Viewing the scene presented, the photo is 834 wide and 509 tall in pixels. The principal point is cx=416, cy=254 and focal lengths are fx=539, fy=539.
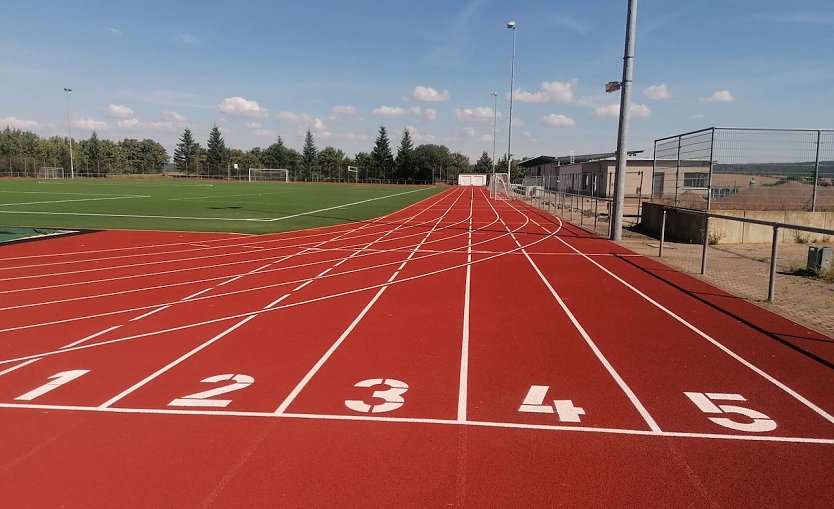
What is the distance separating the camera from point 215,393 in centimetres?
515

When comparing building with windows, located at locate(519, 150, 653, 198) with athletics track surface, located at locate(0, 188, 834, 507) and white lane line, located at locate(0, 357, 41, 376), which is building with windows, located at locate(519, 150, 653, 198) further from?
white lane line, located at locate(0, 357, 41, 376)

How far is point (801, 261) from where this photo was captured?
45.5 feet

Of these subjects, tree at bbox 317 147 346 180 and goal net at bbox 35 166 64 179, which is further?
tree at bbox 317 147 346 180

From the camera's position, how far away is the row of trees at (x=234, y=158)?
10600 cm

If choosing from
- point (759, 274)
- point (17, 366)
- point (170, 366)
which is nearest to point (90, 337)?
point (17, 366)

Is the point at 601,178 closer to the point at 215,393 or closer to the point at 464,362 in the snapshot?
the point at 464,362

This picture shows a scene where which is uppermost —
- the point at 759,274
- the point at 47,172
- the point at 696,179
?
the point at 47,172

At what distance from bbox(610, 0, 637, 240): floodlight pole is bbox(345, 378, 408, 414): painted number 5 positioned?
13.9 metres

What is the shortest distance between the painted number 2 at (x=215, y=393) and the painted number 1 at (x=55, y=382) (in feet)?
4.36

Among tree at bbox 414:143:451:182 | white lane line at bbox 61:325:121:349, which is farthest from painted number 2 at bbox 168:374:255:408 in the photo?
tree at bbox 414:143:451:182

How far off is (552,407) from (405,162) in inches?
4643

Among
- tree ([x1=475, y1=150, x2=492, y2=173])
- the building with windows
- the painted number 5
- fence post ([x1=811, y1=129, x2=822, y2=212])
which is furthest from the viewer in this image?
tree ([x1=475, y1=150, x2=492, y2=173])

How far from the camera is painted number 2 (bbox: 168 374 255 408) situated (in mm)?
4906

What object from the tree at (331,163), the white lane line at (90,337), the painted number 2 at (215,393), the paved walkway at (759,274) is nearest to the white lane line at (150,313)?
the white lane line at (90,337)
